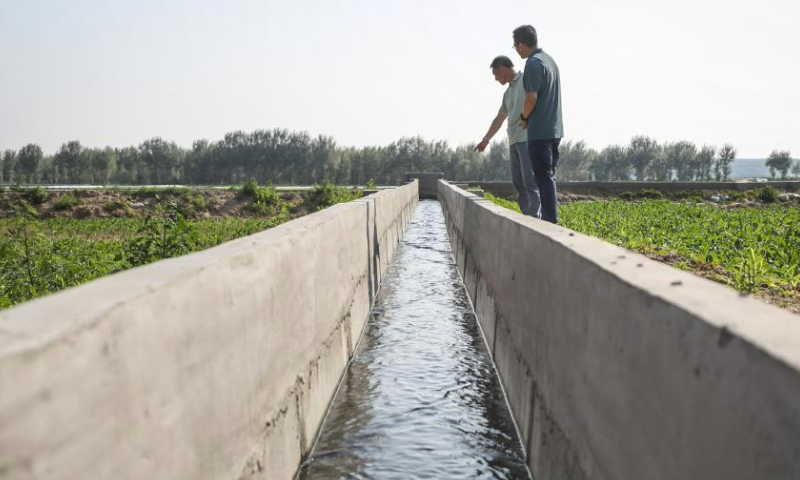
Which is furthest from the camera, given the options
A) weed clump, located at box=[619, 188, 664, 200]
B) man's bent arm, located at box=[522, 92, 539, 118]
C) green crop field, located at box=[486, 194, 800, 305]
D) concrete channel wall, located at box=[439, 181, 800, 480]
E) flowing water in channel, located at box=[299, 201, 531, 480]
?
weed clump, located at box=[619, 188, 664, 200]

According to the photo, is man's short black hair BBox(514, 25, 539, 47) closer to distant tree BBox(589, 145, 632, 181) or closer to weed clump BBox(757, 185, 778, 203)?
weed clump BBox(757, 185, 778, 203)

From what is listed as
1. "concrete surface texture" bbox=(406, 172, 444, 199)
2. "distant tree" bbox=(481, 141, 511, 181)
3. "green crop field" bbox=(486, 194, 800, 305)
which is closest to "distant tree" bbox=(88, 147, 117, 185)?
"distant tree" bbox=(481, 141, 511, 181)

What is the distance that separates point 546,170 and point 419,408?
10.9 feet

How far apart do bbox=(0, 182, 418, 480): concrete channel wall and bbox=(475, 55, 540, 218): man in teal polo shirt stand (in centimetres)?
421

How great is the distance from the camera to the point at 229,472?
2982mm

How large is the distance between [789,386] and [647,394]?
845 millimetres

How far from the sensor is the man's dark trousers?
775cm

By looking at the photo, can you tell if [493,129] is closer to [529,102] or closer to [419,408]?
[529,102]

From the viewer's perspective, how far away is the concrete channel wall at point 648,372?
5.35 ft

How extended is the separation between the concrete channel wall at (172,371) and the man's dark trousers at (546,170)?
356cm

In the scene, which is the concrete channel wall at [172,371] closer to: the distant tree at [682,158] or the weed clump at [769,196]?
the weed clump at [769,196]

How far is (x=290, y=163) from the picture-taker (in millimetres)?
110000

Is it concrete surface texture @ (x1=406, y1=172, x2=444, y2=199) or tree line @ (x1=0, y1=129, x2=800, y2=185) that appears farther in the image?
tree line @ (x1=0, y1=129, x2=800, y2=185)

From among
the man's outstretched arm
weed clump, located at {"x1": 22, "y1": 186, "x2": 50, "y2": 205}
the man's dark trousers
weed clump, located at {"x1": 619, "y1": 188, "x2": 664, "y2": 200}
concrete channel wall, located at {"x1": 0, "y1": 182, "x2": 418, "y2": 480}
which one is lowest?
weed clump, located at {"x1": 619, "y1": 188, "x2": 664, "y2": 200}
